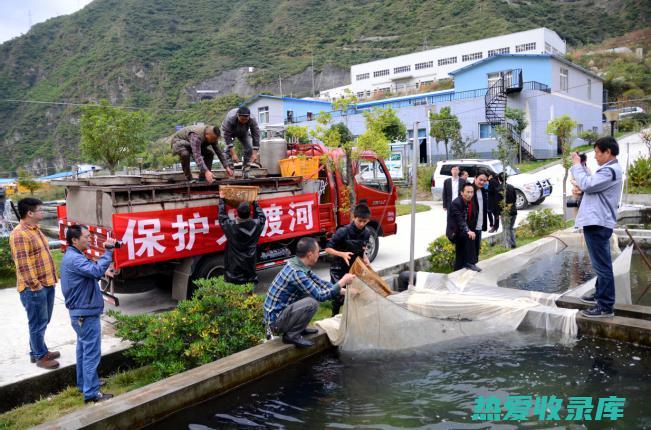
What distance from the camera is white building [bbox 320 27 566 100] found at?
4328cm

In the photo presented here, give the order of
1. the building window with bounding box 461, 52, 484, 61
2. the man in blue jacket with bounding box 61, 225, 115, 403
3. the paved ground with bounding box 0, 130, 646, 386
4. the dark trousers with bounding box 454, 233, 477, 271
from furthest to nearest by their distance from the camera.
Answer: the building window with bounding box 461, 52, 484, 61 < the dark trousers with bounding box 454, 233, 477, 271 < the paved ground with bounding box 0, 130, 646, 386 < the man in blue jacket with bounding box 61, 225, 115, 403

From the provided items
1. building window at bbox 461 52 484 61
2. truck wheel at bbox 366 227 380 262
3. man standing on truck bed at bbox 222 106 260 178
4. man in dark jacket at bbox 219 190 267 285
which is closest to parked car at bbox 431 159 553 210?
truck wheel at bbox 366 227 380 262

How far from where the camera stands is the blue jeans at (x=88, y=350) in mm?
4148

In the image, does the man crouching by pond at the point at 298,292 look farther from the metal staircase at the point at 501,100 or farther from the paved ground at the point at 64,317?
the metal staircase at the point at 501,100

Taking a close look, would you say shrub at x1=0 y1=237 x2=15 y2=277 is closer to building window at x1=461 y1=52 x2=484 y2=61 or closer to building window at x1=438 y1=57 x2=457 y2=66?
building window at x1=461 y1=52 x2=484 y2=61

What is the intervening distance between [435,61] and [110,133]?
112ft

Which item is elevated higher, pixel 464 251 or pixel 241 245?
pixel 241 245

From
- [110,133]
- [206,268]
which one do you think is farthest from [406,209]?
[110,133]

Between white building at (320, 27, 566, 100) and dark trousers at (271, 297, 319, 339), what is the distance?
1536 inches

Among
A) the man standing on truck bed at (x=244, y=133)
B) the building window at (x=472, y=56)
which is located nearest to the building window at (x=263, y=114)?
the building window at (x=472, y=56)

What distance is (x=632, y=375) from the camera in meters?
4.33

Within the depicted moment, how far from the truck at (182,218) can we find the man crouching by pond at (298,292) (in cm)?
197

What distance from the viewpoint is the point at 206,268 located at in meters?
6.95

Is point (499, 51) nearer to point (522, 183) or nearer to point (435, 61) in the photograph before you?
point (435, 61)
